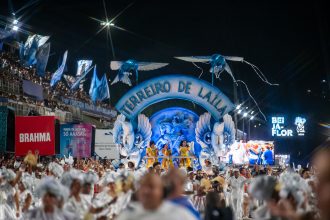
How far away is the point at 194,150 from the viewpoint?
1007 inches

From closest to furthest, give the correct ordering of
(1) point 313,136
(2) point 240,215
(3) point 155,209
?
(3) point 155,209 < (2) point 240,215 < (1) point 313,136

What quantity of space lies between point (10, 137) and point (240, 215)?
8.63 metres

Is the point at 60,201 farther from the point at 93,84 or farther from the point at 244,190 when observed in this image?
the point at 93,84

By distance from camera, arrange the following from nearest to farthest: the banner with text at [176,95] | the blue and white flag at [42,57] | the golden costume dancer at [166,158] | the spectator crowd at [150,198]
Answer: the spectator crowd at [150,198]
the golden costume dancer at [166,158]
the banner with text at [176,95]
the blue and white flag at [42,57]

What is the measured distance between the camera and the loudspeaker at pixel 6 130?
65.2 feet

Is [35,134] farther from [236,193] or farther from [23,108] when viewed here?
[23,108]

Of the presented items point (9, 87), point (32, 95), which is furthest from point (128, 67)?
point (32, 95)

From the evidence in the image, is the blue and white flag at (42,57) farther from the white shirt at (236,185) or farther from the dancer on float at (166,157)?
the white shirt at (236,185)

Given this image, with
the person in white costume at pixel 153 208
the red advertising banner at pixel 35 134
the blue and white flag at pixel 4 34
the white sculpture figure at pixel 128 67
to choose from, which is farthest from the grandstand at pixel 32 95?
the person in white costume at pixel 153 208

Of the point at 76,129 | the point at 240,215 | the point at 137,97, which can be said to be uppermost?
the point at 137,97

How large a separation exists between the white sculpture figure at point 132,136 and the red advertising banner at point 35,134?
291 inches

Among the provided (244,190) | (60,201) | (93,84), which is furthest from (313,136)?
(60,201)

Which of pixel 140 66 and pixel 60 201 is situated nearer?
pixel 60 201

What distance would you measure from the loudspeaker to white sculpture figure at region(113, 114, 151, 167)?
6.05 m
